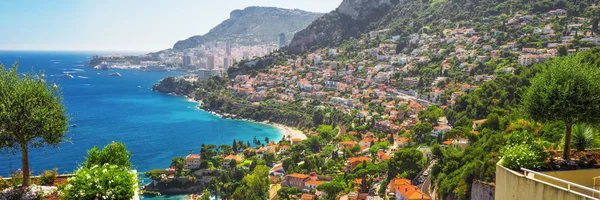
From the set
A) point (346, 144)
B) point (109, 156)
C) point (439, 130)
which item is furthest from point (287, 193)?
point (109, 156)

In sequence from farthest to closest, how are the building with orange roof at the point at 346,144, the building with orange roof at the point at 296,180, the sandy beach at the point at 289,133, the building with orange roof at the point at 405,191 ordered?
1. the sandy beach at the point at 289,133
2. the building with orange roof at the point at 346,144
3. the building with orange roof at the point at 296,180
4. the building with orange roof at the point at 405,191

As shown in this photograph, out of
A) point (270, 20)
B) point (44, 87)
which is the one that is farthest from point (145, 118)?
point (270, 20)

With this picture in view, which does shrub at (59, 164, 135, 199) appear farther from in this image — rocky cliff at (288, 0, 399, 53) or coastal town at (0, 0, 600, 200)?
rocky cliff at (288, 0, 399, 53)

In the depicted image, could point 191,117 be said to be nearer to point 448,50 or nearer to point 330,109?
point 330,109

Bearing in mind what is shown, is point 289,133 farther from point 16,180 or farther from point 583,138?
point 583,138

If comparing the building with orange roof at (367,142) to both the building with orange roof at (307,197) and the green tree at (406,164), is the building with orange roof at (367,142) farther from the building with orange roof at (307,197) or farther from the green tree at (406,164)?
the building with orange roof at (307,197)

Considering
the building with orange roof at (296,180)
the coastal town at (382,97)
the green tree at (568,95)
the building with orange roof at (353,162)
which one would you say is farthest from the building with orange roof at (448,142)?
the green tree at (568,95)

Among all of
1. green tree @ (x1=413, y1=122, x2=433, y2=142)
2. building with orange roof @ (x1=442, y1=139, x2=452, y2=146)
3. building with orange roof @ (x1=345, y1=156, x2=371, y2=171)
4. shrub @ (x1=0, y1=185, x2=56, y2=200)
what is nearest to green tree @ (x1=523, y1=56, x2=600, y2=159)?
shrub @ (x1=0, y1=185, x2=56, y2=200)
